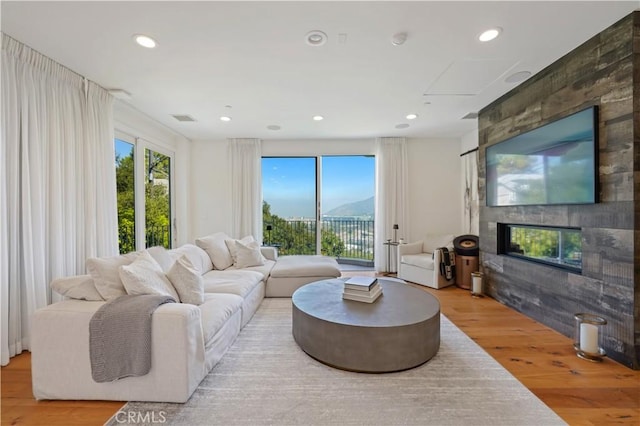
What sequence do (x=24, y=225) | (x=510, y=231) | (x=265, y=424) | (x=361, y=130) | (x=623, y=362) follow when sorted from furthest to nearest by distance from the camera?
(x=361, y=130), (x=510, y=231), (x=24, y=225), (x=623, y=362), (x=265, y=424)

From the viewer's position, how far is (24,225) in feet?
7.52

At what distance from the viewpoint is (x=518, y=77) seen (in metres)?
2.96

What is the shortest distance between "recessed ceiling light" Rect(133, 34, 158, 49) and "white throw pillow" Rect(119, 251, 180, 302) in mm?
1722

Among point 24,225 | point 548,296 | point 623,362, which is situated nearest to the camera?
point 623,362

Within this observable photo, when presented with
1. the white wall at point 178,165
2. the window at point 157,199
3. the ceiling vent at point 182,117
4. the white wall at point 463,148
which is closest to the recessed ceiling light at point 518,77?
the white wall at point 463,148

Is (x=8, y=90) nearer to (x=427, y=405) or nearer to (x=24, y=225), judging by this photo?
(x=24, y=225)

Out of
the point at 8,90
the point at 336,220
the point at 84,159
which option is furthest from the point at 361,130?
the point at 8,90

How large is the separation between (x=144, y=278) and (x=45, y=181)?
155 cm

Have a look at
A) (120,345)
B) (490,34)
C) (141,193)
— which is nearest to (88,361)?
(120,345)

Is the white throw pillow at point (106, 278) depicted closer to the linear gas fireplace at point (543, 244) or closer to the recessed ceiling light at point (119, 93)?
the recessed ceiling light at point (119, 93)

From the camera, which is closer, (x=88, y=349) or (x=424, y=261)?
(x=88, y=349)

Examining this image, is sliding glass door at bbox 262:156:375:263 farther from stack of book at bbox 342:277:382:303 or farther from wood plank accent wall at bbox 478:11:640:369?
wood plank accent wall at bbox 478:11:640:369

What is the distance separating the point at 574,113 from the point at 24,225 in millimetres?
4782

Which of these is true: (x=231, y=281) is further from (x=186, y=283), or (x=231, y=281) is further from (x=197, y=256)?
(x=186, y=283)
